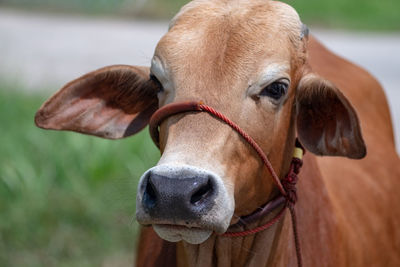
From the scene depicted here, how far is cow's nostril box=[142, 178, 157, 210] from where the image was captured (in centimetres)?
270

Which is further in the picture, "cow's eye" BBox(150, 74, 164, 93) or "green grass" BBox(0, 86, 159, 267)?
"green grass" BBox(0, 86, 159, 267)

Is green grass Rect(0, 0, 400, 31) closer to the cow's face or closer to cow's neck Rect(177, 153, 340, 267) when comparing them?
cow's neck Rect(177, 153, 340, 267)

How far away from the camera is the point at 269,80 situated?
2992 millimetres

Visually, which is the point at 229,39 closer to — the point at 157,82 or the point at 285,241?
the point at 157,82

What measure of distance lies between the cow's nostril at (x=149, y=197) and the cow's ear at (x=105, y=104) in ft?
2.49

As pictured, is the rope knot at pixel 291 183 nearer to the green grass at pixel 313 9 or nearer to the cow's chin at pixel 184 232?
the cow's chin at pixel 184 232

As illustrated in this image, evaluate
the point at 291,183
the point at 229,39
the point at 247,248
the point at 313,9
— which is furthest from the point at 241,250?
the point at 313,9

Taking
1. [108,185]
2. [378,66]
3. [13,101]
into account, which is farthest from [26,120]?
[378,66]

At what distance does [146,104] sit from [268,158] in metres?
0.69

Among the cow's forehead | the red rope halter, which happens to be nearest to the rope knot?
the red rope halter

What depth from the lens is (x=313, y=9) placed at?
15.5 meters

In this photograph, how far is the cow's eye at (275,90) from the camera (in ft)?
9.91

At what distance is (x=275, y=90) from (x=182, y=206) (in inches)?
26.3

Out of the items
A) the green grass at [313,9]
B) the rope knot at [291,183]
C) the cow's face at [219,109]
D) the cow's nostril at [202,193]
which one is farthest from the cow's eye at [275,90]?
the green grass at [313,9]
